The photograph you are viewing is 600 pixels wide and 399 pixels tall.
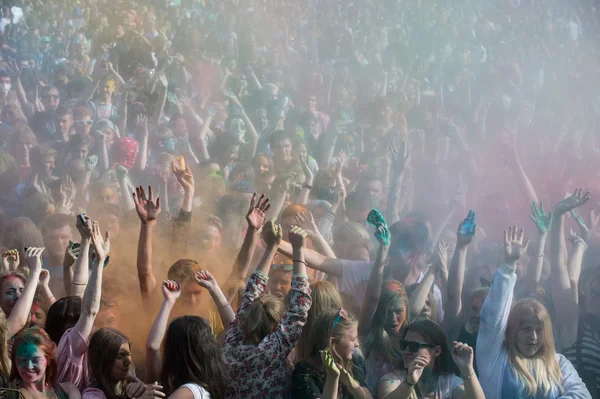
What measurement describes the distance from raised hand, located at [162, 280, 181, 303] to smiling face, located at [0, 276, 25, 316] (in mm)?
593

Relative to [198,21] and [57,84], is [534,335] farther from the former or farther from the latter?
[198,21]

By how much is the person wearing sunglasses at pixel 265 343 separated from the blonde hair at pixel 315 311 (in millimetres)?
118

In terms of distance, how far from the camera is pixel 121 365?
92.5 inches

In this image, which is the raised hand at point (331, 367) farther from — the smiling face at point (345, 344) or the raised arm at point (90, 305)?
the raised arm at point (90, 305)

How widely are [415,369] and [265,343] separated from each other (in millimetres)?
486

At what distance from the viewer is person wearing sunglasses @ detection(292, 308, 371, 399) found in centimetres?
233

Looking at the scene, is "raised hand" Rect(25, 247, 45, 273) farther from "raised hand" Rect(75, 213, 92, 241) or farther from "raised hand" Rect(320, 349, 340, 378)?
"raised hand" Rect(320, 349, 340, 378)

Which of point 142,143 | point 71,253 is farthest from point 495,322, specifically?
point 142,143

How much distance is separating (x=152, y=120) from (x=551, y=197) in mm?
3243

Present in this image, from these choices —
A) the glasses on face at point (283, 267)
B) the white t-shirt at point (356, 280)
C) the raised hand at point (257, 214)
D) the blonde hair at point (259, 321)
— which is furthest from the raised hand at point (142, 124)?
the blonde hair at point (259, 321)

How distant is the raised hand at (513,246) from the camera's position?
9.57ft

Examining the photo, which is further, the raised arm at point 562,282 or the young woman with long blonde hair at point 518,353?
the raised arm at point 562,282

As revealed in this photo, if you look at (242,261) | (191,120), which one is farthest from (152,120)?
(242,261)

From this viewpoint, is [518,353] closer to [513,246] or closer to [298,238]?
[513,246]
